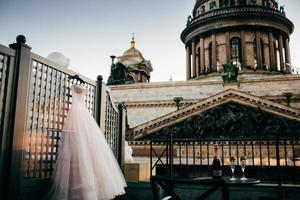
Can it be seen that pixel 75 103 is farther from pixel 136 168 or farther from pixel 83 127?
pixel 136 168

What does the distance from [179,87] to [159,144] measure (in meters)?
7.35

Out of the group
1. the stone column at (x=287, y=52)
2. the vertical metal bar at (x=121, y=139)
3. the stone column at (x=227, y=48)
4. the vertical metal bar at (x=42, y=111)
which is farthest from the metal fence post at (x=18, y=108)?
the stone column at (x=287, y=52)

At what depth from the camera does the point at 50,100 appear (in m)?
4.54

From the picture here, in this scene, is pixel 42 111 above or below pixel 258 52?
below

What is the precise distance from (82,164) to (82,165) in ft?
0.04

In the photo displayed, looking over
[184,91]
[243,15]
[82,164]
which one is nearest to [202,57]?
[243,15]

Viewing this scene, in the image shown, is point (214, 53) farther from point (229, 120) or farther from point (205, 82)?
point (229, 120)

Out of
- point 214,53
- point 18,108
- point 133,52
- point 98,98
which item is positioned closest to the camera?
point 18,108

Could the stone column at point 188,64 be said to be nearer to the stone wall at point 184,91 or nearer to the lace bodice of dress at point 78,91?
the stone wall at point 184,91

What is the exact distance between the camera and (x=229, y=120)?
20188 millimetres

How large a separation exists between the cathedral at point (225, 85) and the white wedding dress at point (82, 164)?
510 inches

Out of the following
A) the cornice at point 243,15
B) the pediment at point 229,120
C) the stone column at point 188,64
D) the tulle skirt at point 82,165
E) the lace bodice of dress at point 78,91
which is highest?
the cornice at point 243,15

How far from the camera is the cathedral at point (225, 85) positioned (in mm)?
19984

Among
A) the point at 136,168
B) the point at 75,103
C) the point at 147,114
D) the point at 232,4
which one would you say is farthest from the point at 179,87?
the point at 75,103
